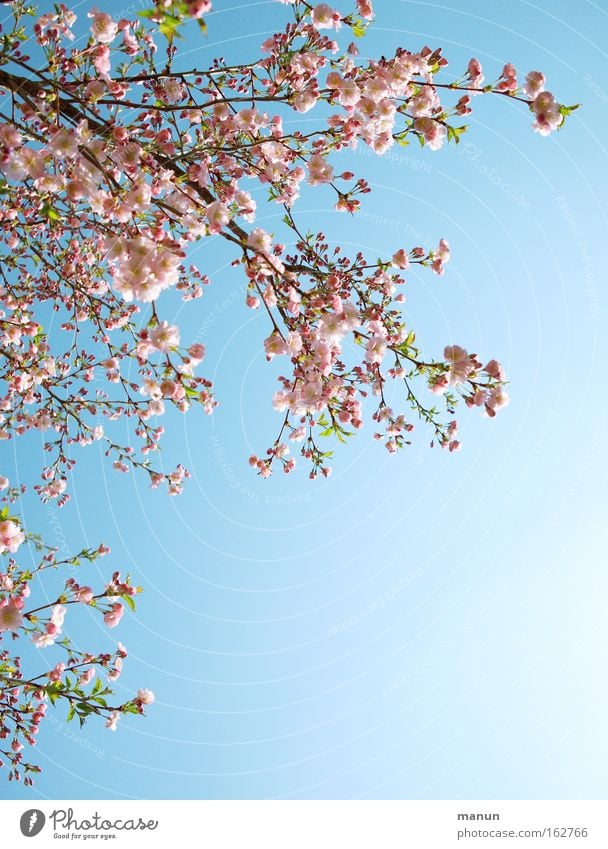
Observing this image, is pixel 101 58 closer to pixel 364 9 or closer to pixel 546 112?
pixel 364 9

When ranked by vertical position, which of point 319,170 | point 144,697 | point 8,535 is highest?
point 319,170

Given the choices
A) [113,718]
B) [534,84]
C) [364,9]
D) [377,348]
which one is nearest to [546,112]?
[534,84]

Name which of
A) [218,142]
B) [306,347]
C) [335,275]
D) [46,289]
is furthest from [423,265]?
[46,289]

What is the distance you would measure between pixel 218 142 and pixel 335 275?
127cm

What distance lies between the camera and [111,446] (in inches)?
218

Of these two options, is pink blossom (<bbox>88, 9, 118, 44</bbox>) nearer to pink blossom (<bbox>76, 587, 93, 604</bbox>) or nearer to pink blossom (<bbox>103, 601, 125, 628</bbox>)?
pink blossom (<bbox>76, 587, 93, 604</bbox>)

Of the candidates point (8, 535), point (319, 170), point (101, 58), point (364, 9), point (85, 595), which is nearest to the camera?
point (8, 535)

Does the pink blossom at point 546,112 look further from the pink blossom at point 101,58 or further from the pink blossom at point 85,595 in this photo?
the pink blossom at point 85,595

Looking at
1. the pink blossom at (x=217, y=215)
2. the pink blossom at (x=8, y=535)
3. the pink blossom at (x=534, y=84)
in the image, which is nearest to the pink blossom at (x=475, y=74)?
the pink blossom at (x=534, y=84)
